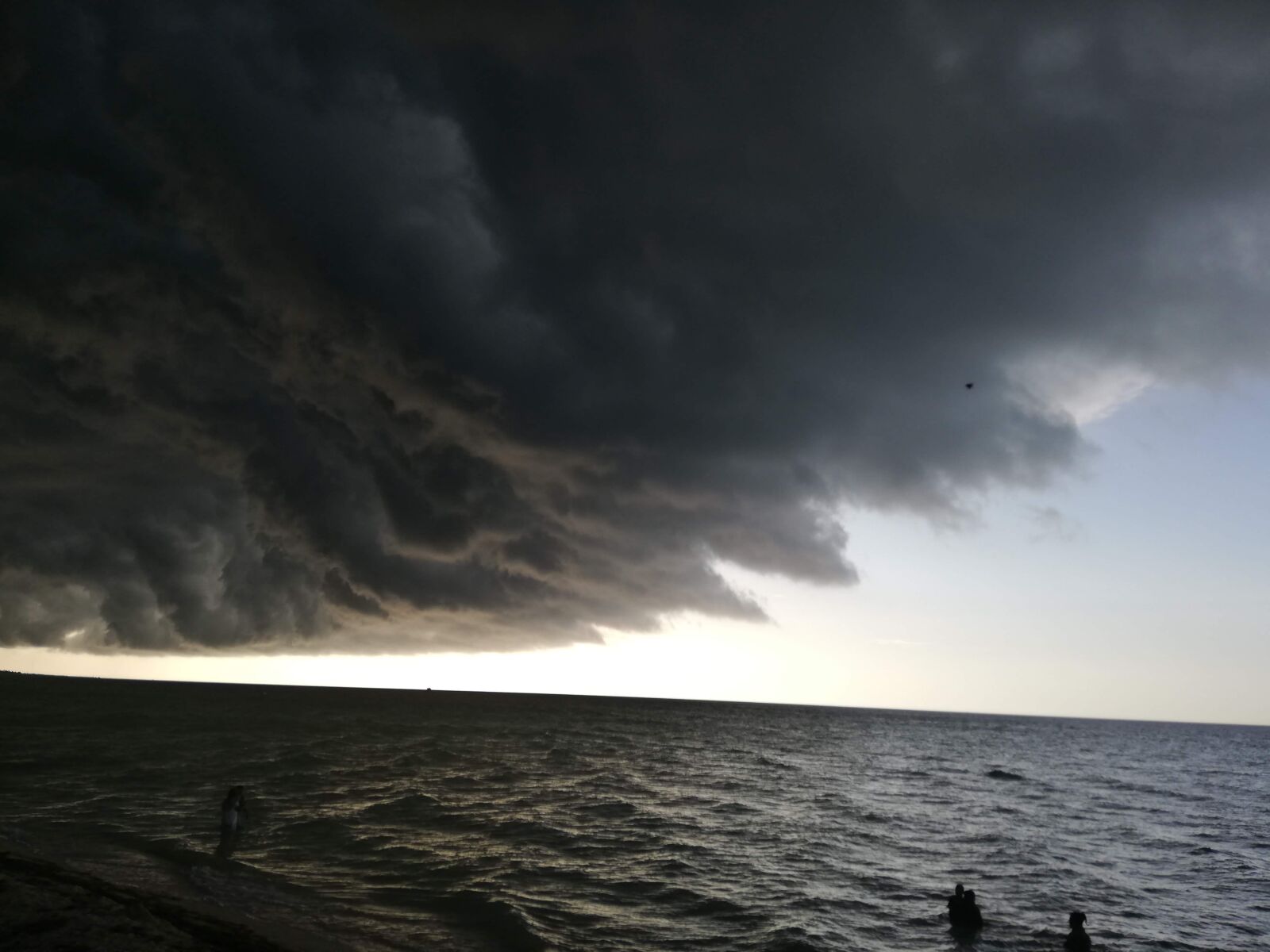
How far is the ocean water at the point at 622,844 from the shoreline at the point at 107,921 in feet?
6.54

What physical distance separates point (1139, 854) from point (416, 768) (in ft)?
162

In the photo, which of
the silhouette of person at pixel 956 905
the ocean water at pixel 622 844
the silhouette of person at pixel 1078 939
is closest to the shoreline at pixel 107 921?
the ocean water at pixel 622 844

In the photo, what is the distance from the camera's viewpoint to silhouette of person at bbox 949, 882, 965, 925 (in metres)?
25.4

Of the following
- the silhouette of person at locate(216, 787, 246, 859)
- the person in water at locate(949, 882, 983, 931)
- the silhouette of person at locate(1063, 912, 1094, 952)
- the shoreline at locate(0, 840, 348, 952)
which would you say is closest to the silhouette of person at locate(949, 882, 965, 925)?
the person in water at locate(949, 882, 983, 931)

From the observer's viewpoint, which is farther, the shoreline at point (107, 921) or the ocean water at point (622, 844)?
the ocean water at point (622, 844)

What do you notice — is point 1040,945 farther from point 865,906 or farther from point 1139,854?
point 1139,854

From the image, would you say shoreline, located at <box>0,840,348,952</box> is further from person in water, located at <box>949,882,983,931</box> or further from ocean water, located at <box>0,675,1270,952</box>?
person in water, located at <box>949,882,983,931</box>

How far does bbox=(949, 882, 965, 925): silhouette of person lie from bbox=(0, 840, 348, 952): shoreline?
66.4 ft

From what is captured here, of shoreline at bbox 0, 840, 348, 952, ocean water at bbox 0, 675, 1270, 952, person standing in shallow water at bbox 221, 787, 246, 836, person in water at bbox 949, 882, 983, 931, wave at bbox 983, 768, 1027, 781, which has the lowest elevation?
wave at bbox 983, 768, 1027, 781

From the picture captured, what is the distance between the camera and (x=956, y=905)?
25578mm

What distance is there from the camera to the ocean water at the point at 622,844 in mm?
23516

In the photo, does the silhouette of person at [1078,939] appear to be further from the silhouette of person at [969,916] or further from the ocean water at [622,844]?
the silhouette of person at [969,916]

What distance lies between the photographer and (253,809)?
118ft

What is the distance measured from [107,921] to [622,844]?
23299mm
